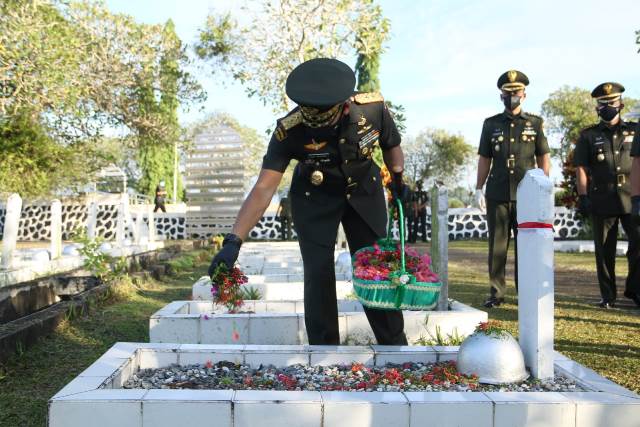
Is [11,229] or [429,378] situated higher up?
[11,229]

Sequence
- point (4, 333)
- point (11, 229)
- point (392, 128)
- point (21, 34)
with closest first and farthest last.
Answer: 1. point (392, 128)
2. point (4, 333)
3. point (11, 229)
4. point (21, 34)

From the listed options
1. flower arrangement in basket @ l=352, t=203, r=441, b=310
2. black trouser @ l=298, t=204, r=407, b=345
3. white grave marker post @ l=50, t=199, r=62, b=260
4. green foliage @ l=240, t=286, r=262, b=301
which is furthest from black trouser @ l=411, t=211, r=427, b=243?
flower arrangement in basket @ l=352, t=203, r=441, b=310

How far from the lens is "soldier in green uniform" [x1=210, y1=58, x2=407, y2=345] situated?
3457 millimetres

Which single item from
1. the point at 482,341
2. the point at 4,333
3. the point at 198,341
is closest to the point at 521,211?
the point at 482,341

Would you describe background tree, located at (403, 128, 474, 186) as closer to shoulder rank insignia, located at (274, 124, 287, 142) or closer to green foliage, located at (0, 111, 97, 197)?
green foliage, located at (0, 111, 97, 197)

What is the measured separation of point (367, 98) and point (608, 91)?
3842 mm

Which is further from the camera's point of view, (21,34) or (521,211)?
(21,34)

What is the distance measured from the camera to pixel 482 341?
10.4ft

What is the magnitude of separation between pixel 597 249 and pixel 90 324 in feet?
16.3

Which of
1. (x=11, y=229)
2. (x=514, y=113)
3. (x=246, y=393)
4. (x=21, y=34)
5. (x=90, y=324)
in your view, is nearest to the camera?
(x=246, y=393)

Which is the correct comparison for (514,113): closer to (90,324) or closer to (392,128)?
(392,128)

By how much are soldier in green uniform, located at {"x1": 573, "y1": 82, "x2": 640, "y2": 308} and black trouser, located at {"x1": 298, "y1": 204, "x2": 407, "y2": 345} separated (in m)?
3.67

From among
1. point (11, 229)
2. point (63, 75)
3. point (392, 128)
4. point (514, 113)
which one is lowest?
point (11, 229)

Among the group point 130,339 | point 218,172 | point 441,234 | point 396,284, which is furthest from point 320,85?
point 218,172
